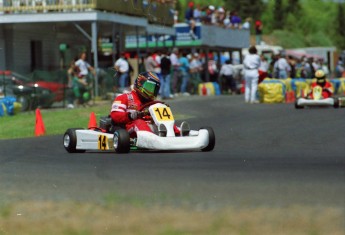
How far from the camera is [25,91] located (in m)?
26.1

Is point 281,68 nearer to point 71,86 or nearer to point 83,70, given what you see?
point 83,70

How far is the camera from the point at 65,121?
21.9 m

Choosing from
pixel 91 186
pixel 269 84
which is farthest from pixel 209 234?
pixel 269 84

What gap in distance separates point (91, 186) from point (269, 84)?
68.0ft

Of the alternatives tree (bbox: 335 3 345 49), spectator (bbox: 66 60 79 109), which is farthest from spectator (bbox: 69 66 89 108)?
tree (bbox: 335 3 345 49)

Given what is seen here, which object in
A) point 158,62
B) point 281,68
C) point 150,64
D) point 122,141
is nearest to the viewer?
point 122,141

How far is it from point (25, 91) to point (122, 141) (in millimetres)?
13505

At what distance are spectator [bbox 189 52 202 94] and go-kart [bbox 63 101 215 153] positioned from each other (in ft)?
80.5

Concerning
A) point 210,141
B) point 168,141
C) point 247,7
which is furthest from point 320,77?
point 247,7

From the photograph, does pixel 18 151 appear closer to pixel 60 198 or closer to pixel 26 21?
pixel 60 198

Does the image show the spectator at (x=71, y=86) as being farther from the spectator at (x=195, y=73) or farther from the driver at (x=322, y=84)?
the spectator at (x=195, y=73)

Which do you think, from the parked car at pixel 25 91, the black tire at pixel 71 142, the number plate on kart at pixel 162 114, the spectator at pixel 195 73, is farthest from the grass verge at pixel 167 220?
the spectator at pixel 195 73

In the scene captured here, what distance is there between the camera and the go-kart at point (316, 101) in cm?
2539

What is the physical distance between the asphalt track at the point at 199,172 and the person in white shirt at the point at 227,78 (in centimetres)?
2406
